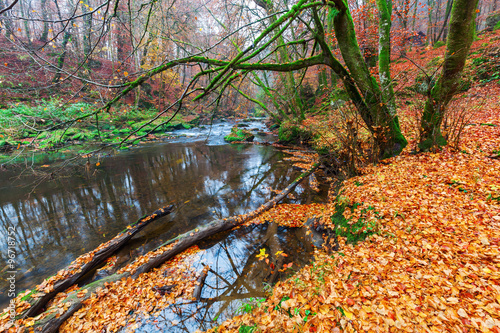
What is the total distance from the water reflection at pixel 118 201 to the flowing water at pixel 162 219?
3 centimetres

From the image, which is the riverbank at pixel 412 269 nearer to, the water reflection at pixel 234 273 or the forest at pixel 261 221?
the forest at pixel 261 221

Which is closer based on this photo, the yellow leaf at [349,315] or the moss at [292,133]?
the yellow leaf at [349,315]

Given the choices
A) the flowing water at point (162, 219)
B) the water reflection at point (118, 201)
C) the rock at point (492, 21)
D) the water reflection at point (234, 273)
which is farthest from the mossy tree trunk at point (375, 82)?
the rock at point (492, 21)

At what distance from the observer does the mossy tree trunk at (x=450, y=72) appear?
4.38 m

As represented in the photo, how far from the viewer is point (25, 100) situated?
16172mm

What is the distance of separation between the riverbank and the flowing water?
2.83 ft

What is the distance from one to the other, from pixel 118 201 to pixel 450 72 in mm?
11149

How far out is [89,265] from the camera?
4086 mm

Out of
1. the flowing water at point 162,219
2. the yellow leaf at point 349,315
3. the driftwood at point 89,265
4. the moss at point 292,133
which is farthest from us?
the moss at point 292,133

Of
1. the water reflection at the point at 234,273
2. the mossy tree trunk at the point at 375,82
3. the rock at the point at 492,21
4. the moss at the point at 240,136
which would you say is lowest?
the water reflection at the point at 234,273

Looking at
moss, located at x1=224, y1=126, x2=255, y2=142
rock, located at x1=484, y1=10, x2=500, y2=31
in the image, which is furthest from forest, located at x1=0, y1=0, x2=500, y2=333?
rock, located at x1=484, y1=10, x2=500, y2=31

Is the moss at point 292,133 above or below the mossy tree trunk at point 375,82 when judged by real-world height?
below

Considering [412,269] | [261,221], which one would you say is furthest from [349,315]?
[261,221]

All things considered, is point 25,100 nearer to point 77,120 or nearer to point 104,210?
point 104,210
